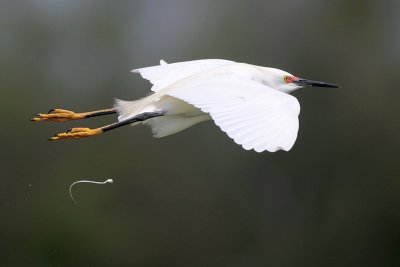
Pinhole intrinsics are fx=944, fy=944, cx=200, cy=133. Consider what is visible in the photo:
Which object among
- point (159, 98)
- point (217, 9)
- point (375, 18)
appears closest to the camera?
point (159, 98)

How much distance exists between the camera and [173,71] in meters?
3.02

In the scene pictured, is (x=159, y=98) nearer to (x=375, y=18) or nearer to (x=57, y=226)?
(x=57, y=226)

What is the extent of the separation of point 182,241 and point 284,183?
0.78 meters

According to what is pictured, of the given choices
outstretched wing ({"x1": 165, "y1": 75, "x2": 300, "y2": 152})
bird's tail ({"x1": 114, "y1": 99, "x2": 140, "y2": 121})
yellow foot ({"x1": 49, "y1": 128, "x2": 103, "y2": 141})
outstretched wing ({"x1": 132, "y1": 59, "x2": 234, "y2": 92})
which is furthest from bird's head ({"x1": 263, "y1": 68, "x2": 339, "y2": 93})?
yellow foot ({"x1": 49, "y1": 128, "x2": 103, "y2": 141})

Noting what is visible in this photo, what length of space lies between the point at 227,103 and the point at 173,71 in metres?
0.71

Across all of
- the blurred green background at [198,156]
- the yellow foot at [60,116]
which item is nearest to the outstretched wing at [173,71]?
the yellow foot at [60,116]

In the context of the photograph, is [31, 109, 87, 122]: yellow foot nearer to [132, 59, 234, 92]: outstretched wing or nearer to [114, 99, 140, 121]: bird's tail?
[114, 99, 140, 121]: bird's tail

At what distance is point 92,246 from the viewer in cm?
623

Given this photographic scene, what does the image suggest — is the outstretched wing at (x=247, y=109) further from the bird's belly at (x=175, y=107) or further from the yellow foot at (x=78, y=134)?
the yellow foot at (x=78, y=134)

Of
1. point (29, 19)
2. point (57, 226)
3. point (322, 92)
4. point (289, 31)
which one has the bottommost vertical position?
point (57, 226)

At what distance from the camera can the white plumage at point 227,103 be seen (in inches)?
83.9

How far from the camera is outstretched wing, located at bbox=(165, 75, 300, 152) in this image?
2094mm

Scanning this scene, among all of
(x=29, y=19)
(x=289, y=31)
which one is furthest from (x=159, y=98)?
(x=29, y=19)

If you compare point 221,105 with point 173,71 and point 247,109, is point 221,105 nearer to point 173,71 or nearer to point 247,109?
point 247,109
